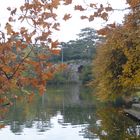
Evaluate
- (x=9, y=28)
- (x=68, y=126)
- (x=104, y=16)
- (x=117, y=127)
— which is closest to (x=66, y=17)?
(x=9, y=28)

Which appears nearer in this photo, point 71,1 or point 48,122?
point 71,1

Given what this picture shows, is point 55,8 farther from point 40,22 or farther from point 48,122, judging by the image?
point 48,122

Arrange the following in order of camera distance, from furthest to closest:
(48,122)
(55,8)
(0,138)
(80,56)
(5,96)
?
(80,56) < (48,122) < (0,138) < (5,96) < (55,8)

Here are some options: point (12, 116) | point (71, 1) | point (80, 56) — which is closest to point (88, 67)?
point (80, 56)

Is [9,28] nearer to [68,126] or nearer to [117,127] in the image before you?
[117,127]

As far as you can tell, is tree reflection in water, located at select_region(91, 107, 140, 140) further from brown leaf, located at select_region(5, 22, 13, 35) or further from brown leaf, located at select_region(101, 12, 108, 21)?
brown leaf, located at select_region(5, 22, 13, 35)

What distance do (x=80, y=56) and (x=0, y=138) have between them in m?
68.5

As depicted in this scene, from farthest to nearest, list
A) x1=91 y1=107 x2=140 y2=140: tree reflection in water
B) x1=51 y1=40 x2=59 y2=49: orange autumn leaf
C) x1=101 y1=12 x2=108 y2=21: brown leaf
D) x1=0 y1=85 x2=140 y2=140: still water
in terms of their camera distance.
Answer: x1=0 y1=85 x2=140 y2=140: still water, x1=91 y1=107 x2=140 y2=140: tree reflection in water, x1=101 y1=12 x2=108 y2=21: brown leaf, x1=51 y1=40 x2=59 y2=49: orange autumn leaf

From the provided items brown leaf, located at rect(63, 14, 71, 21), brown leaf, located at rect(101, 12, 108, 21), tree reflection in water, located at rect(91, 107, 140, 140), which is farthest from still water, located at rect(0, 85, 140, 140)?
brown leaf, located at rect(63, 14, 71, 21)

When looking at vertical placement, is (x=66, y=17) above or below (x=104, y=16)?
below

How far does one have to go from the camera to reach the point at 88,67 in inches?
2931

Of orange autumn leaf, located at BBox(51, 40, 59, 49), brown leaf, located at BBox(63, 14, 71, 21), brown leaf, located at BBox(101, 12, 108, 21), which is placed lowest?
orange autumn leaf, located at BBox(51, 40, 59, 49)

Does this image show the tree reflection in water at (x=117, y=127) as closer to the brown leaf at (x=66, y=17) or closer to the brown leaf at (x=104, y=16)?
the brown leaf at (x=104, y=16)

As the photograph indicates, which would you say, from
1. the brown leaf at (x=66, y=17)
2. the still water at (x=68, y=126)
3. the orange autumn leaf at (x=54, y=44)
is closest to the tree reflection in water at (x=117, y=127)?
the still water at (x=68, y=126)
